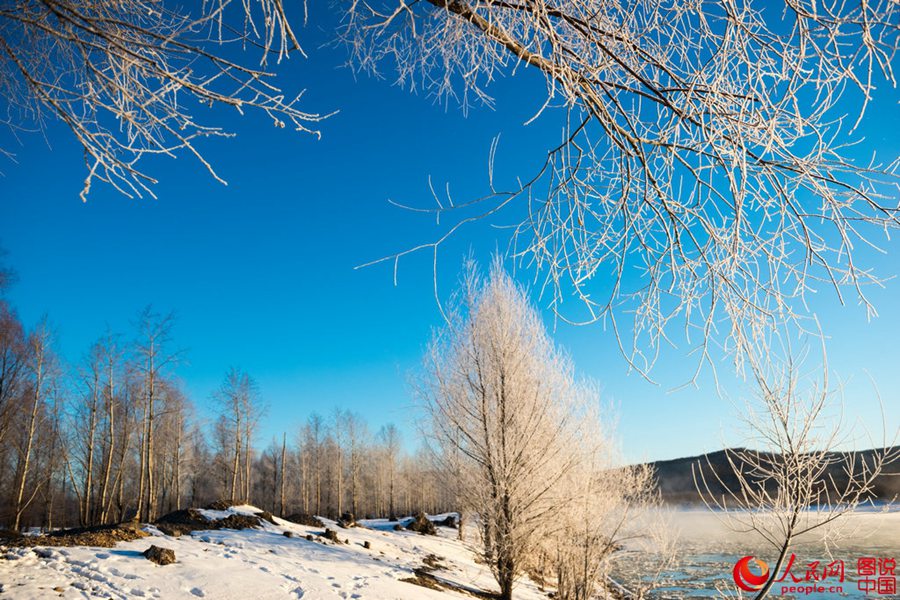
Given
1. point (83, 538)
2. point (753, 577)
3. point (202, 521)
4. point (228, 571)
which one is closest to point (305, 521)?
point (202, 521)

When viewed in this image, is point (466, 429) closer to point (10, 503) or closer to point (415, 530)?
point (415, 530)

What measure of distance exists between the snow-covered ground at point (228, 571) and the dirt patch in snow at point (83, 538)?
0.73 feet

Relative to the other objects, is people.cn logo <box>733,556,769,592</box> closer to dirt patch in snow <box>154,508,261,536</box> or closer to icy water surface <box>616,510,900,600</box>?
icy water surface <box>616,510,900,600</box>

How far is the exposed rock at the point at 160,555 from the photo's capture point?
21.9 feet

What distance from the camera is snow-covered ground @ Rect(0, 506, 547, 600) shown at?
5562 millimetres

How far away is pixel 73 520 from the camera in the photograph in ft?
103

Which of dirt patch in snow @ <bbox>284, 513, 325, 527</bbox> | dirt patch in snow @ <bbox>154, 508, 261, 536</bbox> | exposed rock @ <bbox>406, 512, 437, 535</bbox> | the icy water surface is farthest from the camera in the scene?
exposed rock @ <bbox>406, 512, 437, 535</bbox>

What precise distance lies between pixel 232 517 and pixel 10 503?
633 inches

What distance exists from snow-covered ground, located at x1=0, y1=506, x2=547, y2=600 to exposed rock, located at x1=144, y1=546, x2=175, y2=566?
92 mm

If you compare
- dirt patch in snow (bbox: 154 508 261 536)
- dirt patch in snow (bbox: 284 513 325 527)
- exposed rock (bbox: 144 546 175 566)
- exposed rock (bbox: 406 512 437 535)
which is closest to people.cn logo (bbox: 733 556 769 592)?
→ exposed rock (bbox: 144 546 175 566)

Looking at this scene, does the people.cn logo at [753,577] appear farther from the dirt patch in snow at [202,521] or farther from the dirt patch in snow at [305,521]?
the dirt patch in snow at [305,521]

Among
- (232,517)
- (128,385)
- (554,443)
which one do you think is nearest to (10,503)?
(128,385)

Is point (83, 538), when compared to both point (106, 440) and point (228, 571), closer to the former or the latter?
point (228, 571)

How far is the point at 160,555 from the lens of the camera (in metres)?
6.76
